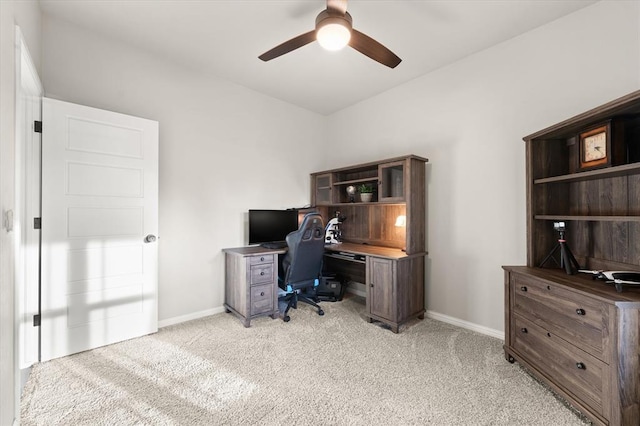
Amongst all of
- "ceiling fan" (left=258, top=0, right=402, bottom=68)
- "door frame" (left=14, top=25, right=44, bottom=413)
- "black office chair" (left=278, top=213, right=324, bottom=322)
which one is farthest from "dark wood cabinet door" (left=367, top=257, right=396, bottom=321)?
"door frame" (left=14, top=25, right=44, bottom=413)

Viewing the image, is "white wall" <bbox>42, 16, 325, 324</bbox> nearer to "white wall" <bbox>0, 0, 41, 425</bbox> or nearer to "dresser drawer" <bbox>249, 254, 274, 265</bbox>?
"dresser drawer" <bbox>249, 254, 274, 265</bbox>

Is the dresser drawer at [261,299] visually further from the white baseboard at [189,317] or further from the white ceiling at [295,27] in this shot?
the white ceiling at [295,27]

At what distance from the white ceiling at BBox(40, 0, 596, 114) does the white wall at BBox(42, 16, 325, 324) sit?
0.19m

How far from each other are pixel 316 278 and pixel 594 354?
7.90 ft

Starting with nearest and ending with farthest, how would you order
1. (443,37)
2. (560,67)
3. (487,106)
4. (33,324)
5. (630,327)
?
1. (630,327)
2. (33,324)
3. (560,67)
4. (443,37)
5. (487,106)

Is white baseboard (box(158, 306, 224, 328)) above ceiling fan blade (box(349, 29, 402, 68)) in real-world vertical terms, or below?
below

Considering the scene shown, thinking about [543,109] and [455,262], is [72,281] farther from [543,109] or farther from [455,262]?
[543,109]

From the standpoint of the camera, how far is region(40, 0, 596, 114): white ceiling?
7.25 feet

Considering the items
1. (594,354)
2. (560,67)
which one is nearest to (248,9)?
(560,67)

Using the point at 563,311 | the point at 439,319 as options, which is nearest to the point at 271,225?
the point at 439,319

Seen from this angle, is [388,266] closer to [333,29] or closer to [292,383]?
[292,383]

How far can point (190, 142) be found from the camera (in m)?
3.16

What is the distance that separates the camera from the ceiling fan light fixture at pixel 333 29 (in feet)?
6.07

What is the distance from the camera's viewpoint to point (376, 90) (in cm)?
371
